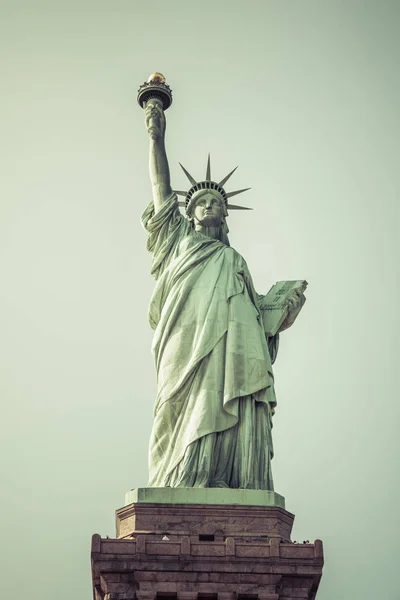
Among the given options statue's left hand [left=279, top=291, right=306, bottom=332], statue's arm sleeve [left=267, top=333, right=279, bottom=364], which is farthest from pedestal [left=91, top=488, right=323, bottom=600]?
statue's left hand [left=279, top=291, right=306, bottom=332]

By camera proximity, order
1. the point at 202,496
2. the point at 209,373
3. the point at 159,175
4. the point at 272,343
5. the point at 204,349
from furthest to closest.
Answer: the point at 159,175 → the point at 272,343 → the point at 204,349 → the point at 209,373 → the point at 202,496

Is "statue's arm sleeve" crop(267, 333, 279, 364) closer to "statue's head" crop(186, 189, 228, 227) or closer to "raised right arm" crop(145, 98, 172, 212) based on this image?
"statue's head" crop(186, 189, 228, 227)

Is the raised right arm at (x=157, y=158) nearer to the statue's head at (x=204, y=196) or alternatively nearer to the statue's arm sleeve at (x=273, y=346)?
the statue's head at (x=204, y=196)

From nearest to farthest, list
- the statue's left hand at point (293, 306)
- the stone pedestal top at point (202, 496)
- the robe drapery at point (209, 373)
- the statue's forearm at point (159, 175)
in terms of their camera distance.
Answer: the stone pedestal top at point (202, 496), the robe drapery at point (209, 373), the statue's left hand at point (293, 306), the statue's forearm at point (159, 175)

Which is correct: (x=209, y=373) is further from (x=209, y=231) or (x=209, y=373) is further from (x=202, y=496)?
(x=209, y=231)

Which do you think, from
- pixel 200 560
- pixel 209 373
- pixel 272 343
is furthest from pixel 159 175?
pixel 200 560

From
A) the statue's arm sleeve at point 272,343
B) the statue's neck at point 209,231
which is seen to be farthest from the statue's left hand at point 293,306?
the statue's neck at point 209,231
